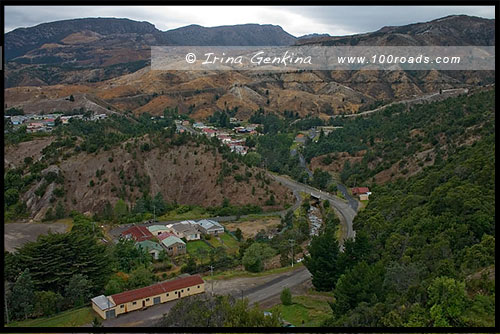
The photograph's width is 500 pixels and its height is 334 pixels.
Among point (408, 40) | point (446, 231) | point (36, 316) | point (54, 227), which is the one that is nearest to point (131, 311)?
point (36, 316)

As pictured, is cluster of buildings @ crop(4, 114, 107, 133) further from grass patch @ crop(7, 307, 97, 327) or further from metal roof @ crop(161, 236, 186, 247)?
grass patch @ crop(7, 307, 97, 327)

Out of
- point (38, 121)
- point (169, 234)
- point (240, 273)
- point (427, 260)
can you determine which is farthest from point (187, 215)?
point (38, 121)

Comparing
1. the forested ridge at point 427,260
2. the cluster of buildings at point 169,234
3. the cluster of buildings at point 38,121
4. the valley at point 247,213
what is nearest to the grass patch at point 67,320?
the valley at point 247,213

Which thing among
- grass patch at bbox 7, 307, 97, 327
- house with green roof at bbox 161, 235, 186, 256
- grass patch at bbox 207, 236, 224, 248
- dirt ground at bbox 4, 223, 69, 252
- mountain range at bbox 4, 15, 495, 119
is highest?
mountain range at bbox 4, 15, 495, 119

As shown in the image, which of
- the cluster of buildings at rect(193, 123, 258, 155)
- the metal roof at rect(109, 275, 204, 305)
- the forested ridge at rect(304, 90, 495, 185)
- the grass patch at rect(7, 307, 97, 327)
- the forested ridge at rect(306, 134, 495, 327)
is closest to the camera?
the forested ridge at rect(306, 134, 495, 327)

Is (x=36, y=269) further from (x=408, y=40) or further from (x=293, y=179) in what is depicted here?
(x=408, y=40)

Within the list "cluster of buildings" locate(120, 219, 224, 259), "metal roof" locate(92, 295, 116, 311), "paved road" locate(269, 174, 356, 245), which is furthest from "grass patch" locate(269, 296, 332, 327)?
"cluster of buildings" locate(120, 219, 224, 259)

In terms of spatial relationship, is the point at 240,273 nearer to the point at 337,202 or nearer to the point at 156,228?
the point at 156,228

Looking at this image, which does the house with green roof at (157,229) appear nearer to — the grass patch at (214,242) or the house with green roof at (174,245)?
the house with green roof at (174,245)
